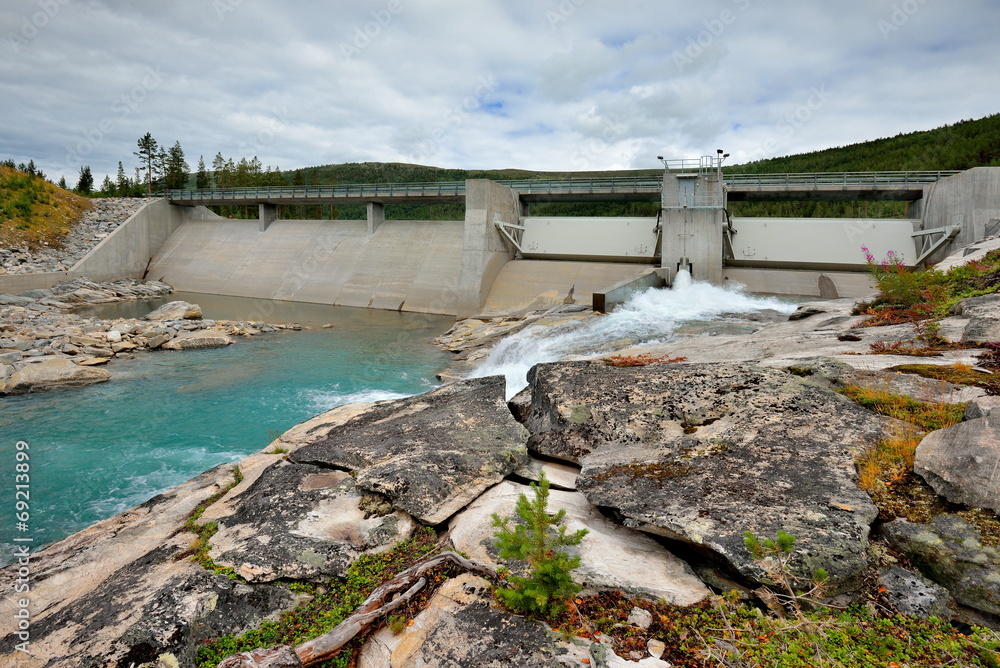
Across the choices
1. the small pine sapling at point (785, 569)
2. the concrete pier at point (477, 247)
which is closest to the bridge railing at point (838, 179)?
the concrete pier at point (477, 247)

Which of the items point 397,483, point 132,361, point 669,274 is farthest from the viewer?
point 669,274

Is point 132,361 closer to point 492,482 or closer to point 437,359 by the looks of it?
point 437,359

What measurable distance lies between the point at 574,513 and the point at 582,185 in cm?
→ 2551

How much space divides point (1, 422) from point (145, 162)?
177 feet

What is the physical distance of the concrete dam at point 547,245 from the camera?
73.3 feet

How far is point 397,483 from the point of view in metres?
4.64

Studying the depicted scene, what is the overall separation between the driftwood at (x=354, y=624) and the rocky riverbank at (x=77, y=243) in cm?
3465

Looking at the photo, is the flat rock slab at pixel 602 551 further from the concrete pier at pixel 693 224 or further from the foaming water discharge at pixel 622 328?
the concrete pier at pixel 693 224

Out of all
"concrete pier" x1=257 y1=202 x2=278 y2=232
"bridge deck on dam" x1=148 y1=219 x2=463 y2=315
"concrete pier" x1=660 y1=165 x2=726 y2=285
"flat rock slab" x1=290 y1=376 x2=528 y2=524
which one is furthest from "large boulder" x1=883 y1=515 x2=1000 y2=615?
"concrete pier" x1=257 y1=202 x2=278 y2=232

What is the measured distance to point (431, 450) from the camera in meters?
5.23

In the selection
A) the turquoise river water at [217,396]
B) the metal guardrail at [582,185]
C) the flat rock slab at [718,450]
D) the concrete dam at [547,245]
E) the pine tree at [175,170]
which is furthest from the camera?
the pine tree at [175,170]

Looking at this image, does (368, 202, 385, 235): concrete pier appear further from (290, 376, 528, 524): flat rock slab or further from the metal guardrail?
(290, 376, 528, 524): flat rock slab

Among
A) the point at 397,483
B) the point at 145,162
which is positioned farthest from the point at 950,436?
the point at 145,162

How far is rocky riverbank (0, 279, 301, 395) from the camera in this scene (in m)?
13.9
